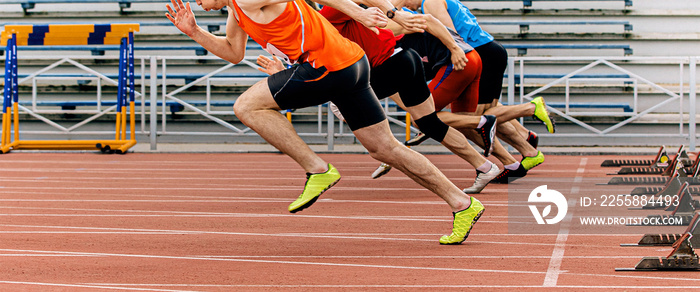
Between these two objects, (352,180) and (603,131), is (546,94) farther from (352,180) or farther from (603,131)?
(352,180)

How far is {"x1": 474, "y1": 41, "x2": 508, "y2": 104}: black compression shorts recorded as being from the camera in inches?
271

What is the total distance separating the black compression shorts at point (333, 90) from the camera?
3779 millimetres

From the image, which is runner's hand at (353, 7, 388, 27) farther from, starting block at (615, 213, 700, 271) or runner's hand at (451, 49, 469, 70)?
runner's hand at (451, 49, 469, 70)

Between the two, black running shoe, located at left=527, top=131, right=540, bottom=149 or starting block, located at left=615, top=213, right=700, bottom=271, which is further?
black running shoe, located at left=527, top=131, right=540, bottom=149

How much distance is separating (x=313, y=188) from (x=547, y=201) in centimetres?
241

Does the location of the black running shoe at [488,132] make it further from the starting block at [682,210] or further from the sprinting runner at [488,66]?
the starting block at [682,210]

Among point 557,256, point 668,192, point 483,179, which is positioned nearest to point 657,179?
point 668,192

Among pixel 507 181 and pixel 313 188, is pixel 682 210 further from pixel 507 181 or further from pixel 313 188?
pixel 507 181

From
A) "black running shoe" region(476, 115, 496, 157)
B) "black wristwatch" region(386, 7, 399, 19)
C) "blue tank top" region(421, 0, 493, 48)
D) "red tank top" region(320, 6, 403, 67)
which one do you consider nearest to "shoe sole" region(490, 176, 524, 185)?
"black running shoe" region(476, 115, 496, 157)

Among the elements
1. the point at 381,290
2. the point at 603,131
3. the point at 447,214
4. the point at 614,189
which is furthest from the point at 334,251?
the point at 603,131

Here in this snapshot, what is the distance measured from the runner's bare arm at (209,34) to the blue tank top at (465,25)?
2.83m

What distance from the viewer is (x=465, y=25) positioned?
21.9 ft

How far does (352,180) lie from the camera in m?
7.50

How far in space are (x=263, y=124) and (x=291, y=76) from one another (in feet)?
0.86
